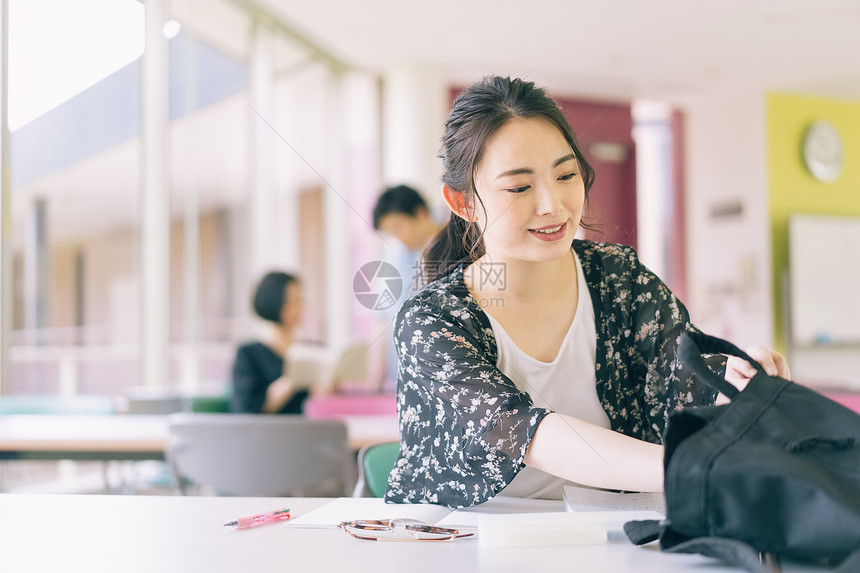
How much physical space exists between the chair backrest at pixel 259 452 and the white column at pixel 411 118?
3.73 m

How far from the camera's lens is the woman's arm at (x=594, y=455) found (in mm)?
901

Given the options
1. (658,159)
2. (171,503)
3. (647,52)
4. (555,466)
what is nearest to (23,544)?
(171,503)

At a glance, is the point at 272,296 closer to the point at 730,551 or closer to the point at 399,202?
the point at 399,202

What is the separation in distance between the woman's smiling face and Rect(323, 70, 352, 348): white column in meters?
4.32

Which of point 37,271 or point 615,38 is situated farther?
point 615,38

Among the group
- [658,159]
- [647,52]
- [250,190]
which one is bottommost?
[250,190]

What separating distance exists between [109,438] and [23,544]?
130cm

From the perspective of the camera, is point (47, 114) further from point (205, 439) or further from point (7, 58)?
point (205, 439)

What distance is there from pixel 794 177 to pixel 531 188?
5.65 metres

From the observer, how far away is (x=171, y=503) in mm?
1114

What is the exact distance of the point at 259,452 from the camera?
74.0 inches

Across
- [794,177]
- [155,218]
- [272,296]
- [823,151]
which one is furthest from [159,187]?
[823,151]

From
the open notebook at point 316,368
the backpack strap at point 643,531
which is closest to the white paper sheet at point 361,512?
the backpack strap at point 643,531
